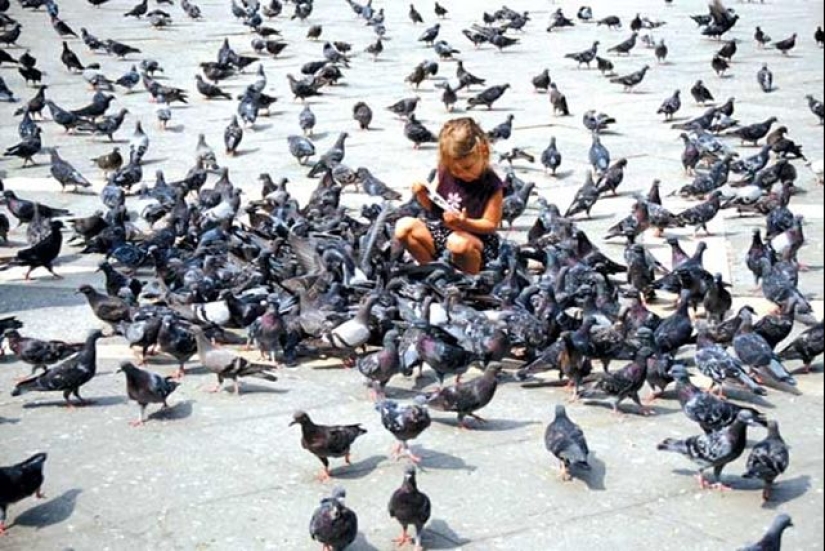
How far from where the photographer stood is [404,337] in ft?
25.1

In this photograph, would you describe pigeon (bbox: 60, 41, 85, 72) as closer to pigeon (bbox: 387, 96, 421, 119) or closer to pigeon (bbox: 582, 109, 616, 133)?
pigeon (bbox: 387, 96, 421, 119)

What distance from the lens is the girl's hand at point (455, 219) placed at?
28.5ft

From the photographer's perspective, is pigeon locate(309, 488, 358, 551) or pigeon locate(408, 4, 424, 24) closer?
pigeon locate(309, 488, 358, 551)

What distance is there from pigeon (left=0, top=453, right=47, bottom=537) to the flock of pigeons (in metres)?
0.01

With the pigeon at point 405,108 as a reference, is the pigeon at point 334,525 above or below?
above

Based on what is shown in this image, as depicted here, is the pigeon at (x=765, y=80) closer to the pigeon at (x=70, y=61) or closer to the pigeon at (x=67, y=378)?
the pigeon at (x=70, y=61)

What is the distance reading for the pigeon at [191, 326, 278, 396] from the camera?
7.40 meters

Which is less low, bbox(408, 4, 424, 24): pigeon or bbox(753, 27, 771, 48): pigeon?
bbox(753, 27, 771, 48): pigeon

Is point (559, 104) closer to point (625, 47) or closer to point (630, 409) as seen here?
point (625, 47)

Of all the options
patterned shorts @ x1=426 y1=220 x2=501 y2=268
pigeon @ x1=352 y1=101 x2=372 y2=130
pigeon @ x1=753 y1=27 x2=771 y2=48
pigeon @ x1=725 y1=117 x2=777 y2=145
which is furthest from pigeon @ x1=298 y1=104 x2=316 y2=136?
pigeon @ x1=753 y1=27 x2=771 y2=48

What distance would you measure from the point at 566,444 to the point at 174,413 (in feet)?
7.56

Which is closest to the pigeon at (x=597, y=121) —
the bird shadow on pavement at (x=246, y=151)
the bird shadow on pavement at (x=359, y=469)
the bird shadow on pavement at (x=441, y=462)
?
the bird shadow on pavement at (x=246, y=151)

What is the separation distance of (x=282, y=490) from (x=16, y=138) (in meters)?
11.5

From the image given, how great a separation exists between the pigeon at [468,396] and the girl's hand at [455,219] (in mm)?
2045
